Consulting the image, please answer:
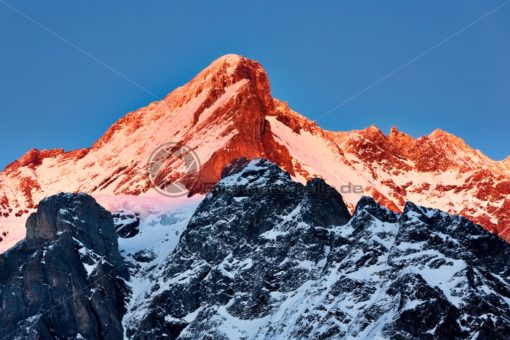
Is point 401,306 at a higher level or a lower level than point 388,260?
lower

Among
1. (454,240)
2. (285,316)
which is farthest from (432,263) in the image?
(285,316)

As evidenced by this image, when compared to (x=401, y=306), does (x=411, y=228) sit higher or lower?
higher

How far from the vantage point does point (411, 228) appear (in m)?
198

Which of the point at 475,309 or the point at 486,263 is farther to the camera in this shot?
the point at 486,263

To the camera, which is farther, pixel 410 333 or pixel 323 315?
pixel 323 315

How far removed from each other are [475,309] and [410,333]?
10196 mm

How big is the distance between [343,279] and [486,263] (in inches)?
922

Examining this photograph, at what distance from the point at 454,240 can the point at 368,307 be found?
1865cm

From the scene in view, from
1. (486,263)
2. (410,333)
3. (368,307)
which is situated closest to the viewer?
(410,333)

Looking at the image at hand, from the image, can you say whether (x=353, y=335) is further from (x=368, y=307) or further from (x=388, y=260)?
(x=388, y=260)

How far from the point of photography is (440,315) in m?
174

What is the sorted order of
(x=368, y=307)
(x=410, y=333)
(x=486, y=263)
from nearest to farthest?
(x=410, y=333)
(x=368, y=307)
(x=486, y=263)

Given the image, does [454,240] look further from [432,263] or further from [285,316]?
[285,316]

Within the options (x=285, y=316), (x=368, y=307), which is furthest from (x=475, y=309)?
(x=285, y=316)
